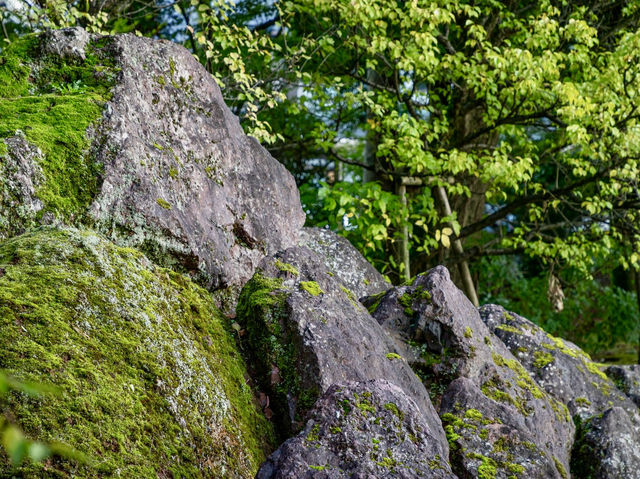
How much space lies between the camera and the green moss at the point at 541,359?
19.4 feet

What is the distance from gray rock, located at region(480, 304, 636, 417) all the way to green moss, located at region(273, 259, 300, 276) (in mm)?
2673

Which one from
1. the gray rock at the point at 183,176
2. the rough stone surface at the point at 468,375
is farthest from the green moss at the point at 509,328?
the gray rock at the point at 183,176

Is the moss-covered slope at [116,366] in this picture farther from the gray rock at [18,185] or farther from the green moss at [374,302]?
the green moss at [374,302]

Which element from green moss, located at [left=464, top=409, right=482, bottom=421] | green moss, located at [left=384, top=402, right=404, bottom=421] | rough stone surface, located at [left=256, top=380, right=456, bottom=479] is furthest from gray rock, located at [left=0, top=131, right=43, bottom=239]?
green moss, located at [left=464, top=409, right=482, bottom=421]

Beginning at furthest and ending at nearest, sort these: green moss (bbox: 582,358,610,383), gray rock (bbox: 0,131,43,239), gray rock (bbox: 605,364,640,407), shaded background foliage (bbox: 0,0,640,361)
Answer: shaded background foliage (bbox: 0,0,640,361) < gray rock (bbox: 605,364,640,407) < green moss (bbox: 582,358,610,383) < gray rock (bbox: 0,131,43,239)

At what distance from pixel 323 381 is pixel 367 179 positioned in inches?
296

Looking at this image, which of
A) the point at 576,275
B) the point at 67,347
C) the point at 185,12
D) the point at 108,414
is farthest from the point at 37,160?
the point at 576,275

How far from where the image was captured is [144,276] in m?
3.40

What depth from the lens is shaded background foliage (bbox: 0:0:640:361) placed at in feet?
28.0

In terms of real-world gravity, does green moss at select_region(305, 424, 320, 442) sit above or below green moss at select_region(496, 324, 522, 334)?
below

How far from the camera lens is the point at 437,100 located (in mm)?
10953

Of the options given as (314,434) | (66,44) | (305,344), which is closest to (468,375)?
(305,344)

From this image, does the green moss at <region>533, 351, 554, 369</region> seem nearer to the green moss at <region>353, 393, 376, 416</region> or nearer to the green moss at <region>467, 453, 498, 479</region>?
the green moss at <region>467, 453, 498, 479</region>

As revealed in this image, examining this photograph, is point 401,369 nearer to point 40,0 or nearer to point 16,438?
point 16,438
